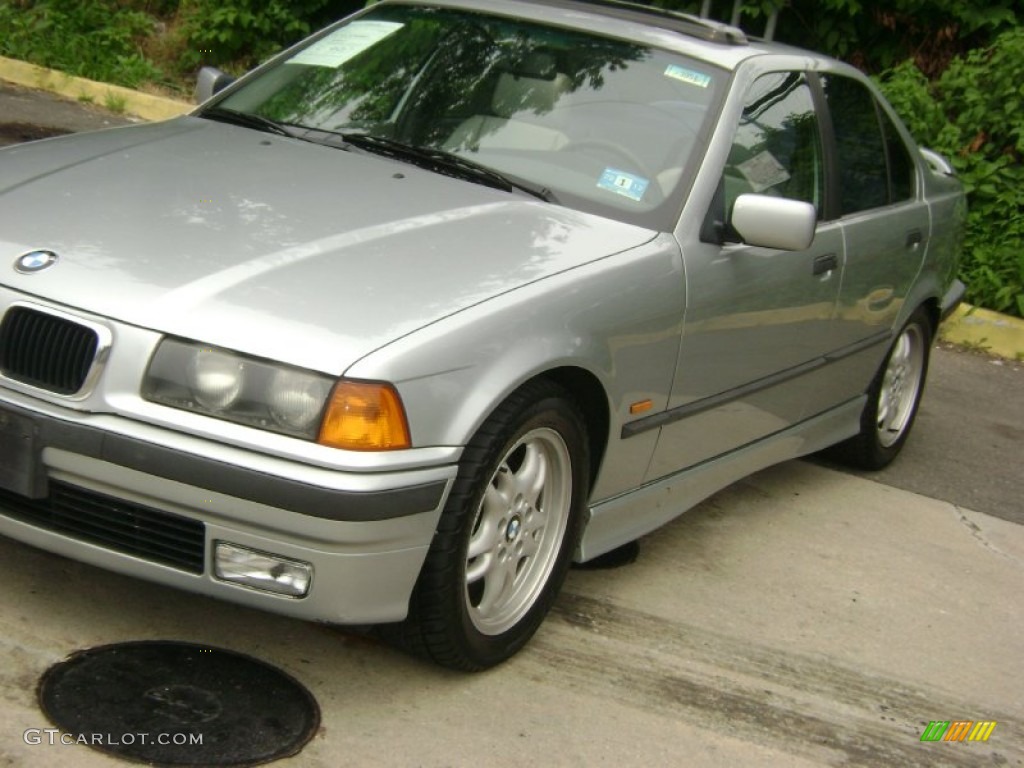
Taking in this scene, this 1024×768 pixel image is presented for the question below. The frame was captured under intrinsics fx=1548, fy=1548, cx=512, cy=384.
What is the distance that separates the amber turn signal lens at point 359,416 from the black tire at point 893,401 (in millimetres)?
3153

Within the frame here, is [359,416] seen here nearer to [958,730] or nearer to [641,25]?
[958,730]

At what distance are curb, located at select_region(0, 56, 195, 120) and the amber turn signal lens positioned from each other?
7.73 m

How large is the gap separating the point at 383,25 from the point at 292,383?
2232 millimetres

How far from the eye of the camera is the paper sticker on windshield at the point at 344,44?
201 inches

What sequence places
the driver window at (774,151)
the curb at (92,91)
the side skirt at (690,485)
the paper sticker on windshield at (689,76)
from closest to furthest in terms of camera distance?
the side skirt at (690,485) < the driver window at (774,151) < the paper sticker on windshield at (689,76) < the curb at (92,91)

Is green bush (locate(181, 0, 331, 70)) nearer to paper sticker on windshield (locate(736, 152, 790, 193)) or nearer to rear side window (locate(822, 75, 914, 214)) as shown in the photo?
rear side window (locate(822, 75, 914, 214))

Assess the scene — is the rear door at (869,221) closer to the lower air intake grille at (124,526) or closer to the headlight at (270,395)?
the headlight at (270,395)

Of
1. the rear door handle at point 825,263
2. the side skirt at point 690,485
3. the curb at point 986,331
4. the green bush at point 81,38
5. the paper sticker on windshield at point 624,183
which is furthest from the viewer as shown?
the green bush at point 81,38

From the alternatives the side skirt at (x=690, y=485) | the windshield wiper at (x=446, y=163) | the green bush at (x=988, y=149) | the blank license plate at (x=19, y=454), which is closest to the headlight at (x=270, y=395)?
the blank license plate at (x=19, y=454)

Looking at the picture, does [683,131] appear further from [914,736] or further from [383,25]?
[914,736]

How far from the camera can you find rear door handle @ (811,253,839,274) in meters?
5.02

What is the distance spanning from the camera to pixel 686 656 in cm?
425

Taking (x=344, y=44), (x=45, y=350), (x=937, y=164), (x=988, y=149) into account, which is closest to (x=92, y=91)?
(x=988, y=149)

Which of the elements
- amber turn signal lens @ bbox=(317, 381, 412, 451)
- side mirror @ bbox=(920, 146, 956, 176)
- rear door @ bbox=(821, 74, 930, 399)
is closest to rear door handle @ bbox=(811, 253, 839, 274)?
rear door @ bbox=(821, 74, 930, 399)
